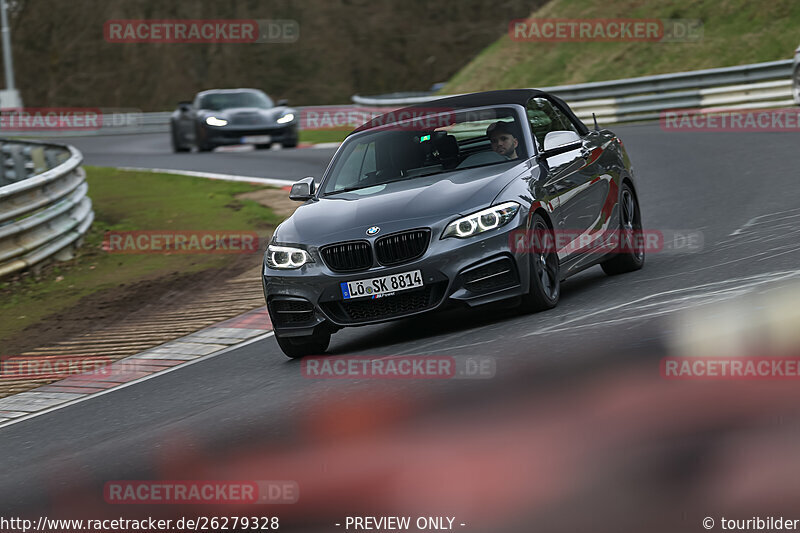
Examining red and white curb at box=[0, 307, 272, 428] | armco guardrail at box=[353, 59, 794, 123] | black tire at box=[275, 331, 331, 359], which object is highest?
black tire at box=[275, 331, 331, 359]

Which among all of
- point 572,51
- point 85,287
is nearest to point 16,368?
point 85,287

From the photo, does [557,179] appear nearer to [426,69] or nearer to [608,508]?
[608,508]

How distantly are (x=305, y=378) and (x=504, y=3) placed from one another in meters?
67.6

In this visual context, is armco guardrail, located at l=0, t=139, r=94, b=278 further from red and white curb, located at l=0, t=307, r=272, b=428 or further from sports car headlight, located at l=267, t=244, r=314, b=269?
sports car headlight, located at l=267, t=244, r=314, b=269

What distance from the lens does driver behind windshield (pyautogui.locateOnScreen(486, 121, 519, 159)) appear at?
355 inches

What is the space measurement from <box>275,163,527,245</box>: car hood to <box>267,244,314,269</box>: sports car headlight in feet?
0.22

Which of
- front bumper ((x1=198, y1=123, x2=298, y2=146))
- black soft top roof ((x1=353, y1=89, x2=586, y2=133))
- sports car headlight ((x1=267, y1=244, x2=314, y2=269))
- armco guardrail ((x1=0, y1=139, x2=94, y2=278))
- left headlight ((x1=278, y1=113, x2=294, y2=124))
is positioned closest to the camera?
sports car headlight ((x1=267, y1=244, x2=314, y2=269))

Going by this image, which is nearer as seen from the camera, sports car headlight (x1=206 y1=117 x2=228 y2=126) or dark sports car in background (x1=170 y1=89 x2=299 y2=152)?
dark sports car in background (x1=170 y1=89 x2=299 y2=152)

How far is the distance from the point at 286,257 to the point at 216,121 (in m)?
20.8

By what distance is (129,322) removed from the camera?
1164 cm

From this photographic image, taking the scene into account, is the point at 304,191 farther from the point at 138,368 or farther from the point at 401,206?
the point at 138,368

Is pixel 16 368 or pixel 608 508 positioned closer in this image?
pixel 608 508

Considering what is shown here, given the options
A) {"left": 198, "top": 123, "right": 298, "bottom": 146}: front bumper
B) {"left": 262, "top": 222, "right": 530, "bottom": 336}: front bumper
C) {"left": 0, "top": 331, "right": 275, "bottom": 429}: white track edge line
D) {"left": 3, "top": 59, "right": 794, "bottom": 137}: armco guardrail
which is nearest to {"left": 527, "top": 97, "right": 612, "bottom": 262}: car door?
{"left": 262, "top": 222, "right": 530, "bottom": 336}: front bumper

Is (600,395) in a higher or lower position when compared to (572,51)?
higher
